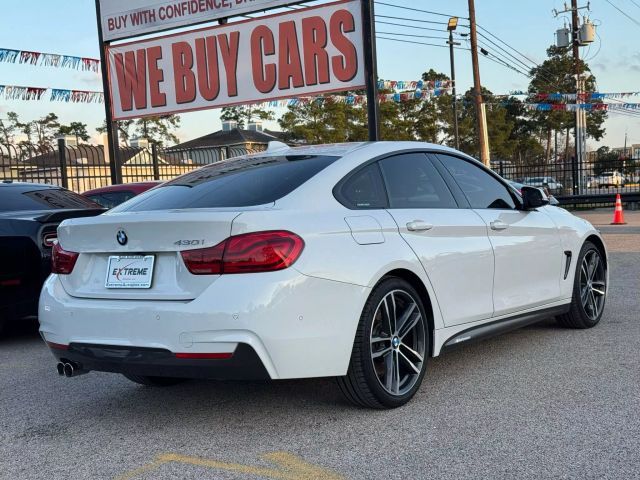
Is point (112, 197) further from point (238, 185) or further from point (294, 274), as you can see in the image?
point (294, 274)

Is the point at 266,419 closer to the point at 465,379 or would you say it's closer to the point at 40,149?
the point at 465,379

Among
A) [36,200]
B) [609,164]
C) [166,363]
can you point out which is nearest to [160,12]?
[36,200]

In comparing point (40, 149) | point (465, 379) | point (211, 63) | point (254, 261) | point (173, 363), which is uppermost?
point (211, 63)

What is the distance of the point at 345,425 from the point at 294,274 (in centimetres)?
91

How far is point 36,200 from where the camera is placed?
703 cm

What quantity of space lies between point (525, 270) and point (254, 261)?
249 cm

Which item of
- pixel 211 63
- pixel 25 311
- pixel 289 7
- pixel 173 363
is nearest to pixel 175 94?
pixel 211 63

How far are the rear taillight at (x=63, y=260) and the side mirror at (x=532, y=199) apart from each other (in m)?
3.22

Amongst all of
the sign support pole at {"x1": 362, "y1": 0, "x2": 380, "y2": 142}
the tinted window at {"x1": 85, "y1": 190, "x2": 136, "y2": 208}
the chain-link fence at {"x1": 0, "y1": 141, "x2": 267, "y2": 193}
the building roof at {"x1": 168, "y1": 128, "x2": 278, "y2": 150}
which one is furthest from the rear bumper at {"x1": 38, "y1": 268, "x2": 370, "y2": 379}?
the building roof at {"x1": 168, "y1": 128, "x2": 278, "y2": 150}

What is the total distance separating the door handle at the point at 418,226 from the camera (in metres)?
4.32

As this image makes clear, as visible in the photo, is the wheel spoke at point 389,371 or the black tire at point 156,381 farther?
the black tire at point 156,381

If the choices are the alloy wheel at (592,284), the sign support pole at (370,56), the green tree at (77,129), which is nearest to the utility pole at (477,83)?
the sign support pole at (370,56)

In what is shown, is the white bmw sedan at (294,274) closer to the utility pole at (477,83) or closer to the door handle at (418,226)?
the door handle at (418,226)

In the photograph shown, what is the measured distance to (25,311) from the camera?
20.8ft
